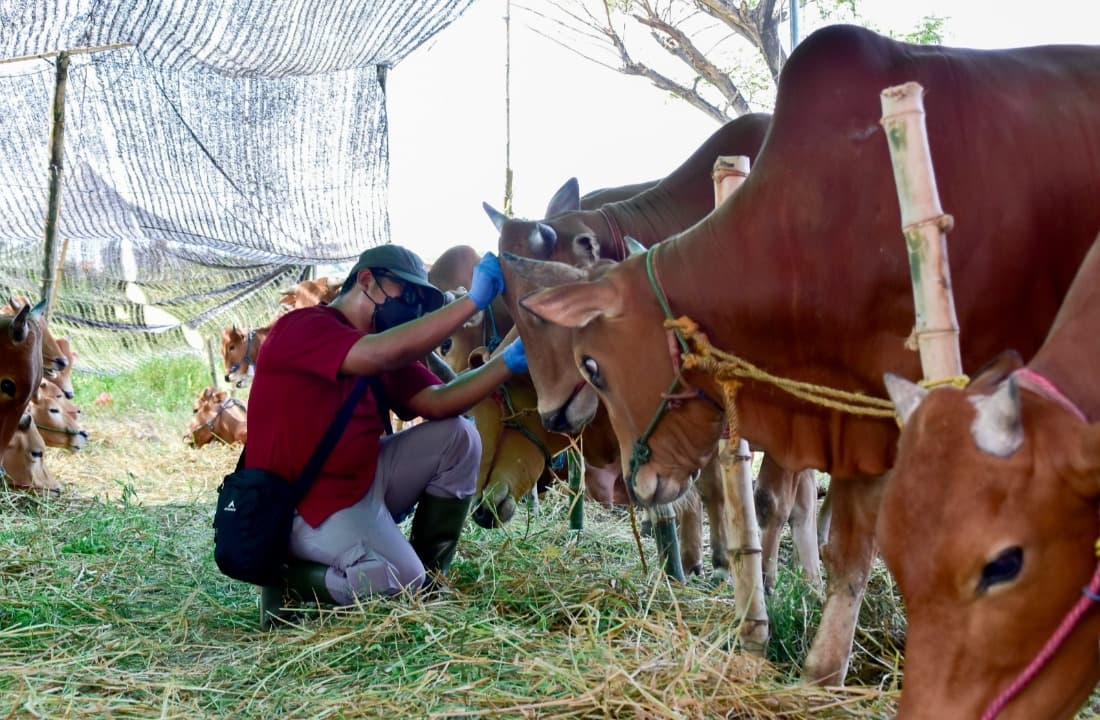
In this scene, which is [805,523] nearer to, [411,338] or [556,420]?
[556,420]

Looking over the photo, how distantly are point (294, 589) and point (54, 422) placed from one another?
5.37 meters

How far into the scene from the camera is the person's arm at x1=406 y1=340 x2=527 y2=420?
4.23 meters

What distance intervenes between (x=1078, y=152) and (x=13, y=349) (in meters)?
5.37

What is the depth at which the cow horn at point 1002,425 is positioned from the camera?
1716 mm

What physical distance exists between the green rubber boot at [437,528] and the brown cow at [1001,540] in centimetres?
278

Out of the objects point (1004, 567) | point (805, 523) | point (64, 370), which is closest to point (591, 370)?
point (805, 523)

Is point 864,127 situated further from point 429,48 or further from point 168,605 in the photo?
point 429,48

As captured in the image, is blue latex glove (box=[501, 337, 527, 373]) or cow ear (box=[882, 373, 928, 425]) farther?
blue latex glove (box=[501, 337, 527, 373])

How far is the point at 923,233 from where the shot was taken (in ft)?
7.66

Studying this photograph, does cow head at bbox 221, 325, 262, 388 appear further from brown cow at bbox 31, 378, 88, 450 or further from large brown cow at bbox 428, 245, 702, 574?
large brown cow at bbox 428, 245, 702, 574

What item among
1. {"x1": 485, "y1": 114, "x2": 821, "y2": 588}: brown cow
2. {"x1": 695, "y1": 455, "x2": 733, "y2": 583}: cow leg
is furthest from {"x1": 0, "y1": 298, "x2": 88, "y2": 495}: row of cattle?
{"x1": 695, "y1": 455, "x2": 733, "y2": 583}: cow leg

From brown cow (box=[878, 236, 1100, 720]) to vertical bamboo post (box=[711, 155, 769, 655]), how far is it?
1567mm

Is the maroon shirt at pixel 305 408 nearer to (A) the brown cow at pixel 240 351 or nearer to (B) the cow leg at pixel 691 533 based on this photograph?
(B) the cow leg at pixel 691 533

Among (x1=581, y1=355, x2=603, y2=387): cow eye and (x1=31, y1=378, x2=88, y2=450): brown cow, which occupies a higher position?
(x1=581, y1=355, x2=603, y2=387): cow eye
